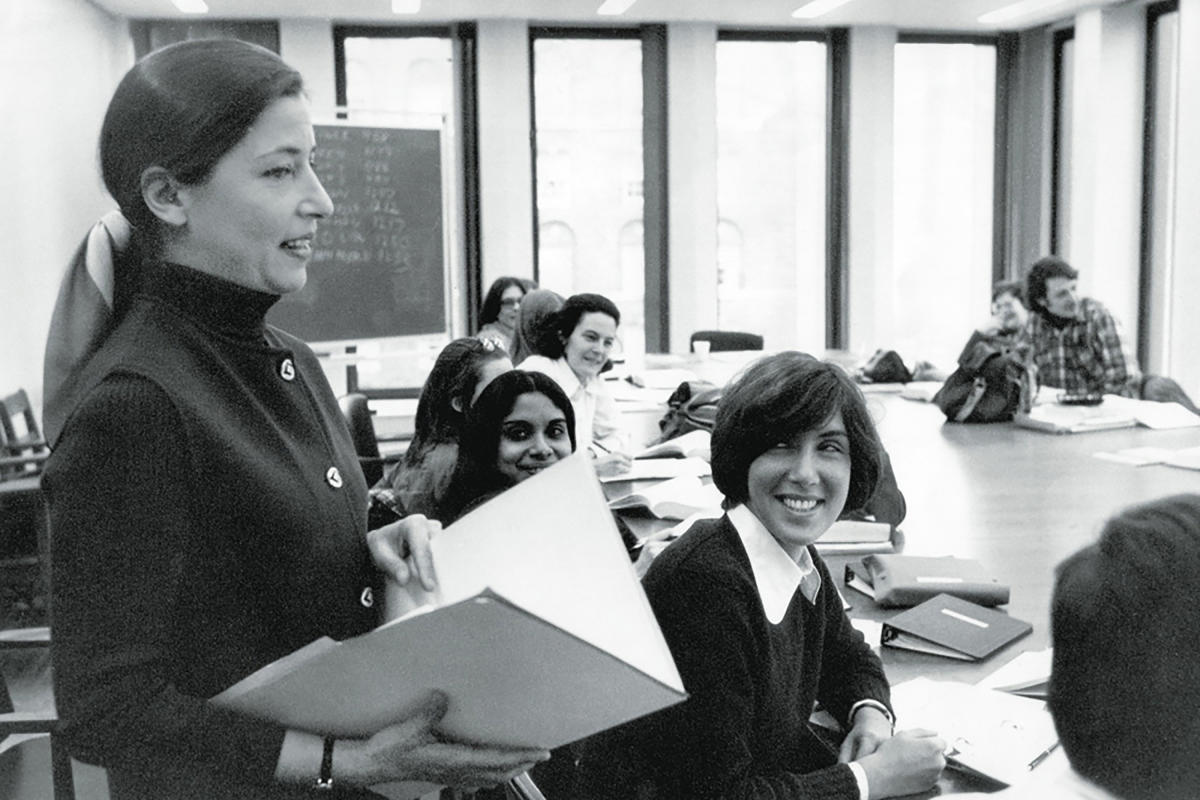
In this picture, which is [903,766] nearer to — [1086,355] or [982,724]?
[982,724]

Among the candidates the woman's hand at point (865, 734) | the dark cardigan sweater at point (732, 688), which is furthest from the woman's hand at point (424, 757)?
the woman's hand at point (865, 734)

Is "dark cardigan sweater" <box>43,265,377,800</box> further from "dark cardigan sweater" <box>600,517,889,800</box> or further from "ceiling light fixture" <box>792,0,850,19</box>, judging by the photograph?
"ceiling light fixture" <box>792,0,850,19</box>

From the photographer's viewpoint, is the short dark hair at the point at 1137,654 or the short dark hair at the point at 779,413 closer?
the short dark hair at the point at 1137,654

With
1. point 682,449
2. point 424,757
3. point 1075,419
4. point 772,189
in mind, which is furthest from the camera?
point 772,189

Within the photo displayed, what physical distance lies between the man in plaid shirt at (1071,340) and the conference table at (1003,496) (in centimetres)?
149

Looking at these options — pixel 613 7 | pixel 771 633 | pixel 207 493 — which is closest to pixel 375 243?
pixel 613 7

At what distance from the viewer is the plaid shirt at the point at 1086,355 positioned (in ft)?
17.7

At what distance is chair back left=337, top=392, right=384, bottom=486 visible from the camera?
3.53 meters

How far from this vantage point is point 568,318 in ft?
13.1

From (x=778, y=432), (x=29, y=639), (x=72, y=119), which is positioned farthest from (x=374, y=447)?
(x=72, y=119)

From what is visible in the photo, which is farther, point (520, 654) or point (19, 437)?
point (19, 437)

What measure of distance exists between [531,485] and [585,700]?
0.80 feet

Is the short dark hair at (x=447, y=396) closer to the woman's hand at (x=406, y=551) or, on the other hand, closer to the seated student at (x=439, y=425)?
the seated student at (x=439, y=425)

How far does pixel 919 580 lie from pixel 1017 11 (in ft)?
22.4
